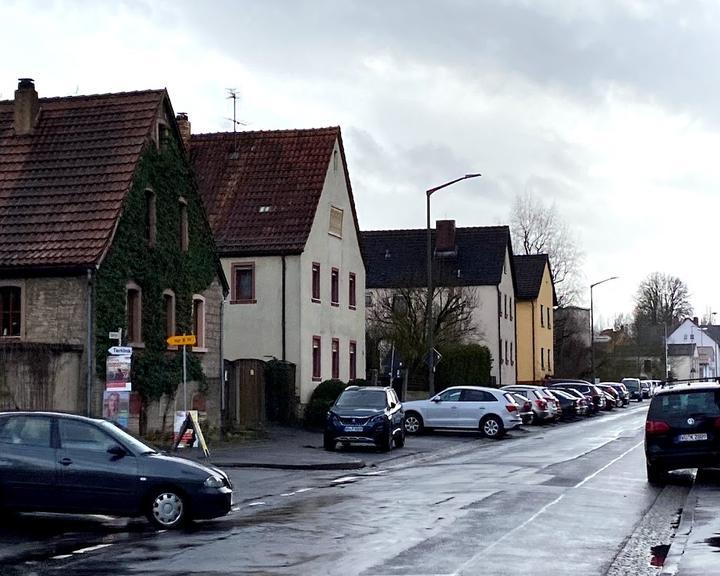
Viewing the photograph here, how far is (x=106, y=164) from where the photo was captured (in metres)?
33.6

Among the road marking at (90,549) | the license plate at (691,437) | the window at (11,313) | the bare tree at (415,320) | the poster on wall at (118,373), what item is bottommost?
the road marking at (90,549)

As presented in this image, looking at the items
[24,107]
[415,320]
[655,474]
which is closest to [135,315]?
[24,107]

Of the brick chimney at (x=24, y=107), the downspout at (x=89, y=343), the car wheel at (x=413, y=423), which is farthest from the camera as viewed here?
the car wheel at (x=413, y=423)

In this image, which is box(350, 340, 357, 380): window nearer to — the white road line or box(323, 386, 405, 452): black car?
box(323, 386, 405, 452): black car

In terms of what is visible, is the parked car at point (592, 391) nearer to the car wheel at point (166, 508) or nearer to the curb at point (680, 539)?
the curb at point (680, 539)

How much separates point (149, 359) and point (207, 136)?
20023 mm

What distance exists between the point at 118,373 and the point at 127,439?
459 inches

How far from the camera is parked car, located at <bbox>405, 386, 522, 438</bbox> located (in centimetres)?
4081

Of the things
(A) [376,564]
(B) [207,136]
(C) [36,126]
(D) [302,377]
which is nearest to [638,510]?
(A) [376,564]

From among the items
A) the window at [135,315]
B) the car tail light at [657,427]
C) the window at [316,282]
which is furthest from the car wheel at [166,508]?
the window at [316,282]

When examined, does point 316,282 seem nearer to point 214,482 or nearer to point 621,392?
point 214,482

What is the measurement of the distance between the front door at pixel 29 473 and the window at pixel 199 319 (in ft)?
69.2

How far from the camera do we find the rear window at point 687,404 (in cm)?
2259

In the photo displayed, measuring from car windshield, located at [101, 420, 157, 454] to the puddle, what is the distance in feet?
21.4
